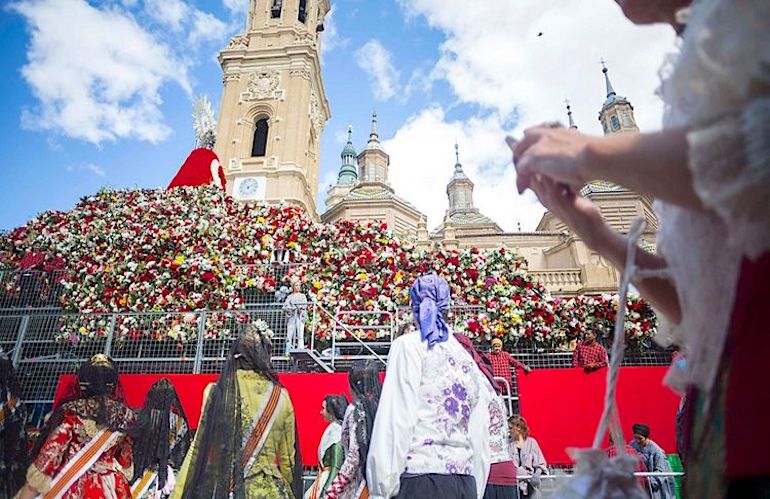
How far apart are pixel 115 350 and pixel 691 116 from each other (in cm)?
1149

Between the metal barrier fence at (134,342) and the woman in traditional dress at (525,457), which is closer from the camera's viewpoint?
the woman in traditional dress at (525,457)

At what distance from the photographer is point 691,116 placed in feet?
2.85

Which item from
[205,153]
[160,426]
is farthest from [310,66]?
[160,426]

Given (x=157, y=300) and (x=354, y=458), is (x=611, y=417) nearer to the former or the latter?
(x=354, y=458)

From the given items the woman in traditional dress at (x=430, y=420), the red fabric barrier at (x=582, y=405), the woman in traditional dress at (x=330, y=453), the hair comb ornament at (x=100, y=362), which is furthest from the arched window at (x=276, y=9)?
the woman in traditional dress at (x=430, y=420)

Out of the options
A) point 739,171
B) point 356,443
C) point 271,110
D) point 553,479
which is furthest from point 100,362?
point 271,110

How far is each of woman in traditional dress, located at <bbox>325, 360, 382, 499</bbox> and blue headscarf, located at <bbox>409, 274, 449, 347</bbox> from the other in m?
1.14

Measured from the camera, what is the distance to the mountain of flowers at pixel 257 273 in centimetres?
994

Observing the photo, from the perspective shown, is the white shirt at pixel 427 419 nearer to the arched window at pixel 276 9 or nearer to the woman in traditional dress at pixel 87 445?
the woman in traditional dress at pixel 87 445

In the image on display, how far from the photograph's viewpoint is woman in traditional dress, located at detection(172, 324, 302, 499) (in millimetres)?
3359

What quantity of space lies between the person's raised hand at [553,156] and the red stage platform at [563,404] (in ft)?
24.8

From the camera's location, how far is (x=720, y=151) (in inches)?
31.9

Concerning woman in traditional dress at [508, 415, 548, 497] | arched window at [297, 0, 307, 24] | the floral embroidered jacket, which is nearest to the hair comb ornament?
the floral embroidered jacket

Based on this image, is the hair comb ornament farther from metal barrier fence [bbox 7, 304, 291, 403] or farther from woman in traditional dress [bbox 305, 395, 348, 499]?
metal barrier fence [bbox 7, 304, 291, 403]
